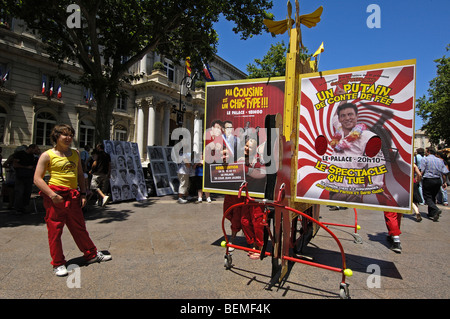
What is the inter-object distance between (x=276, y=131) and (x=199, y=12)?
953 cm

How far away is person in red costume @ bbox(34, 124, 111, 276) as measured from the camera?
3.12 meters

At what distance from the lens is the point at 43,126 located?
2061 centimetres

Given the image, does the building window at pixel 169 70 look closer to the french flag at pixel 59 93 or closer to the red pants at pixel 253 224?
the french flag at pixel 59 93

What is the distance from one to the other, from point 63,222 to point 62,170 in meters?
0.67

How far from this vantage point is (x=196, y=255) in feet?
12.5

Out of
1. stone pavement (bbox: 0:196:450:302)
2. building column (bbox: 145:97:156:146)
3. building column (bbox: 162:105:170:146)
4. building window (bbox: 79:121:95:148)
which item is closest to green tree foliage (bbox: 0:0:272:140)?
stone pavement (bbox: 0:196:450:302)

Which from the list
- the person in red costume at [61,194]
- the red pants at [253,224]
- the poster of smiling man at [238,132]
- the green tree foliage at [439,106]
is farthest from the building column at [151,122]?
the green tree foliage at [439,106]

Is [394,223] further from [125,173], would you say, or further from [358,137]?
[125,173]

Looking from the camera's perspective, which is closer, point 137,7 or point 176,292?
point 176,292

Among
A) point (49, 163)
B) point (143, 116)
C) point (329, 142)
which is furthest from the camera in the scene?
point (143, 116)

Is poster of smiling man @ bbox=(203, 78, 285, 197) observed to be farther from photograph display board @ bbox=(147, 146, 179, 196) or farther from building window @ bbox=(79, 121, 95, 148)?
building window @ bbox=(79, 121, 95, 148)

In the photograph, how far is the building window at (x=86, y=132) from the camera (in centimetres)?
2361
